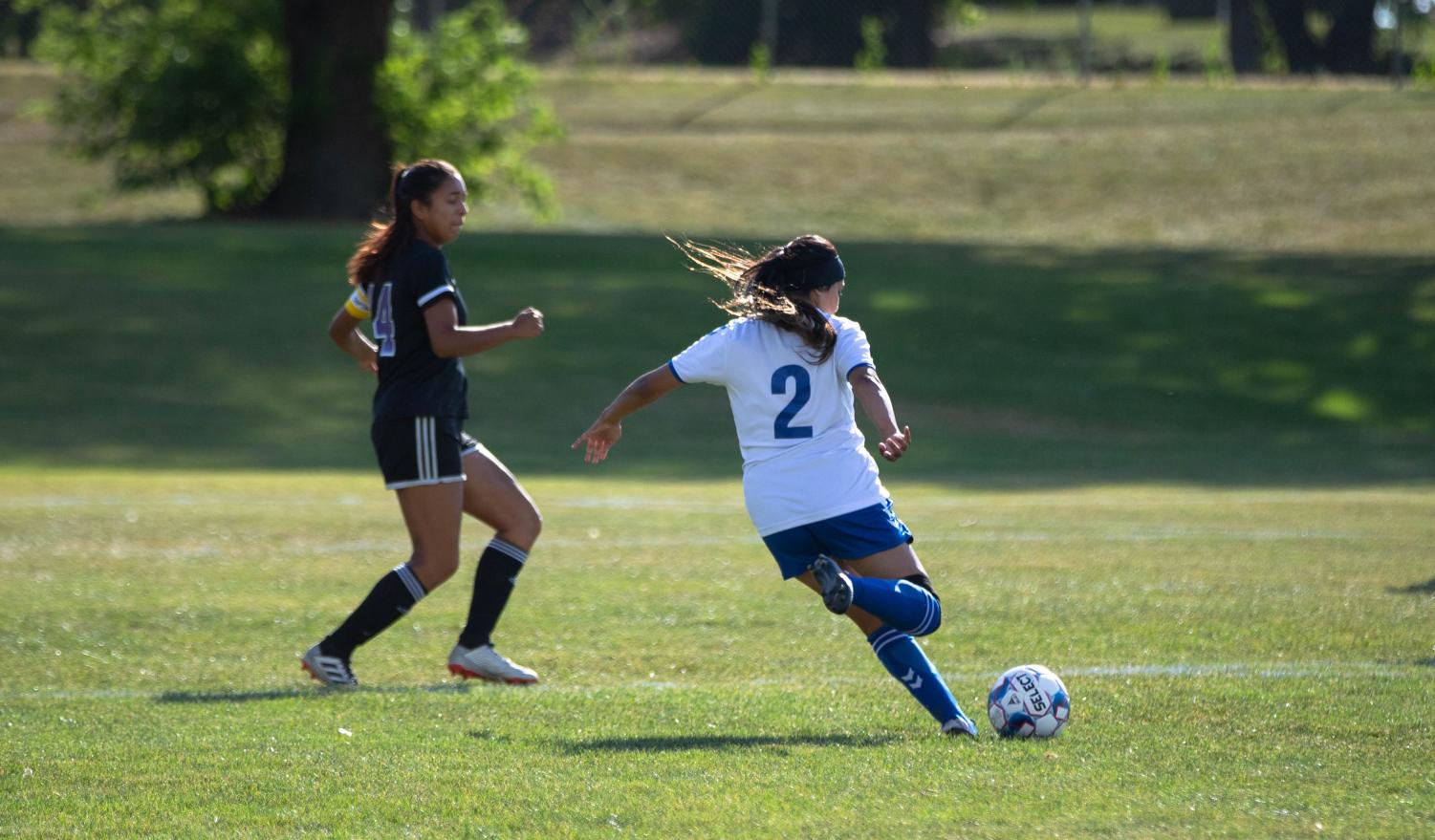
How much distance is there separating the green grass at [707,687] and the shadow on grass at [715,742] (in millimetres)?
20

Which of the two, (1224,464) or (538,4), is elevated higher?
(538,4)

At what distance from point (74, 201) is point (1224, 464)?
23.7 meters

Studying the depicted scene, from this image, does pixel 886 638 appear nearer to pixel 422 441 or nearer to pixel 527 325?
pixel 527 325

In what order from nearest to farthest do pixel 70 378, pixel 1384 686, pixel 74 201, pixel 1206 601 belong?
1. pixel 1384 686
2. pixel 1206 601
3. pixel 70 378
4. pixel 74 201

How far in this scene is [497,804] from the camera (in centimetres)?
467

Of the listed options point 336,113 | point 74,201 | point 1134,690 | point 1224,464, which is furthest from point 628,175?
point 1134,690

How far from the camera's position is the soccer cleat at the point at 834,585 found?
522 cm

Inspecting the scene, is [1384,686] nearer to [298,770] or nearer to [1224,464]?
[298,770]

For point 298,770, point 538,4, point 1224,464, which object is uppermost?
point 538,4

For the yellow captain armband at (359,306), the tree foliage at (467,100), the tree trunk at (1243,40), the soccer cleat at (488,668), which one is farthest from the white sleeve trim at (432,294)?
the tree trunk at (1243,40)

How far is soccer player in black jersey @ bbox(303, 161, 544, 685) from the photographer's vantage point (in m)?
6.46

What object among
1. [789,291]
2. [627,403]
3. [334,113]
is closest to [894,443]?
[789,291]

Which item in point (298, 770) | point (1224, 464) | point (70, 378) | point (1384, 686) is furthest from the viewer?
point (70, 378)

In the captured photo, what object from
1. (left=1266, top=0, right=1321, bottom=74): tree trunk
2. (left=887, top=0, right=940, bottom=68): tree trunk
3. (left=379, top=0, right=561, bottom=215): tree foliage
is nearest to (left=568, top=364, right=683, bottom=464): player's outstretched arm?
(left=379, top=0, right=561, bottom=215): tree foliage
